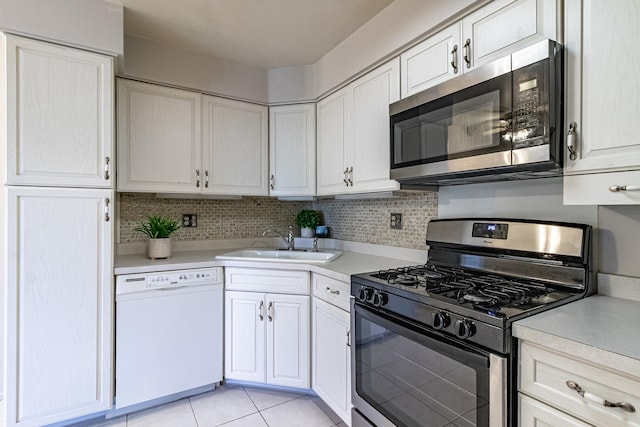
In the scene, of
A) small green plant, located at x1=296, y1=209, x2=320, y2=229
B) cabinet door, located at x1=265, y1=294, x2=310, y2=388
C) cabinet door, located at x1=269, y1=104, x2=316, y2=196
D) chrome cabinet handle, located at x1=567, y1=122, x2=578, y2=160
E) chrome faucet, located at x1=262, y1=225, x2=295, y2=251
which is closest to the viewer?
chrome cabinet handle, located at x1=567, y1=122, x2=578, y2=160

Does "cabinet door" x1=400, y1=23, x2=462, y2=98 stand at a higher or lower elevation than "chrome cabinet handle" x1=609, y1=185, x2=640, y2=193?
higher

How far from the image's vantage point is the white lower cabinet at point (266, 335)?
2023 mm

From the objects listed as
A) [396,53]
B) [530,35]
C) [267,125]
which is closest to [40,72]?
[267,125]

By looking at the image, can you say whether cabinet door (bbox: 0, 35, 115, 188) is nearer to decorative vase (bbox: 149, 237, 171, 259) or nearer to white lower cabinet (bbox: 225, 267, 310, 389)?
decorative vase (bbox: 149, 237, 171, 259)

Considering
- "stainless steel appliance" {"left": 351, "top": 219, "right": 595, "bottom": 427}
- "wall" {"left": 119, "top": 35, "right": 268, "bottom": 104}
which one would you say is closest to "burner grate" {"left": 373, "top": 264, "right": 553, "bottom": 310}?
"stainless steel appliance" {"left": 351, "top": 219, "right": 595, "bottom": 427}

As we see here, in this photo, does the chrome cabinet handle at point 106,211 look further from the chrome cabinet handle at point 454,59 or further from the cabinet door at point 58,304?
the chrome cabinet handle at point 454,59

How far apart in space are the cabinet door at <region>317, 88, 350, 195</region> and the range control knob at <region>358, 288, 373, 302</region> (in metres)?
0.84

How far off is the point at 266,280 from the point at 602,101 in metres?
1.82

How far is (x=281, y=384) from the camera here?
207cm

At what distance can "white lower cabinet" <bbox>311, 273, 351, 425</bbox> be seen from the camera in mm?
1696

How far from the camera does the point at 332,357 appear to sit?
5.92 ft

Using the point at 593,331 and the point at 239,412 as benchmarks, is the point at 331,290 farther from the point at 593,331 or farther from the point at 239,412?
the point at 593,331

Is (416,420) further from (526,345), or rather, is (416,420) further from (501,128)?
(501,128)

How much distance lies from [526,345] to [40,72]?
2429mm
